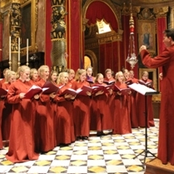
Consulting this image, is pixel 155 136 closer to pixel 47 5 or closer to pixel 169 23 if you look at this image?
pixel 47 5

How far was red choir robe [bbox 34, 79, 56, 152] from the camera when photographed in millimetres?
4863

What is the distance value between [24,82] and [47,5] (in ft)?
18.5

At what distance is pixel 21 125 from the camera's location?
441 cm

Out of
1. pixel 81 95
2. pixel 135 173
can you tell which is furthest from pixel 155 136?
pixel 135 173

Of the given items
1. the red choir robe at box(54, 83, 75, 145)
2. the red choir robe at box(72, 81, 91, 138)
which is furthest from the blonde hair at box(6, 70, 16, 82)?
the red choir robe at box(72, 81, 91, 138)

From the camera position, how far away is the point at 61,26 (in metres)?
7.05

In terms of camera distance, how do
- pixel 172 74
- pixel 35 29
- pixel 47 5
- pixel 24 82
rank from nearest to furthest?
1. pixel 172 74
2. pixel 24 82
3. pixel 47 5
4. pixel 35 29

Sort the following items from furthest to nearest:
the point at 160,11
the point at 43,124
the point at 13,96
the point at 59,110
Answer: the point at 160,11 < the point at 59,110 < the point at 43,124 < the point at 13,96

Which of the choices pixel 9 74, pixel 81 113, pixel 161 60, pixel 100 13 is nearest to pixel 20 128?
pixel 9 74

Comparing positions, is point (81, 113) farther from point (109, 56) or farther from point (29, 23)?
point (109, 56)

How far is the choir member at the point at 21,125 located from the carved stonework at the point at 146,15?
1100 cm

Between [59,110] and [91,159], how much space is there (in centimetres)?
145

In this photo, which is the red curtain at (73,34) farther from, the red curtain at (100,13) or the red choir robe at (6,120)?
the red choir robe at (6,120)

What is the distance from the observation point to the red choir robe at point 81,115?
6086mm
